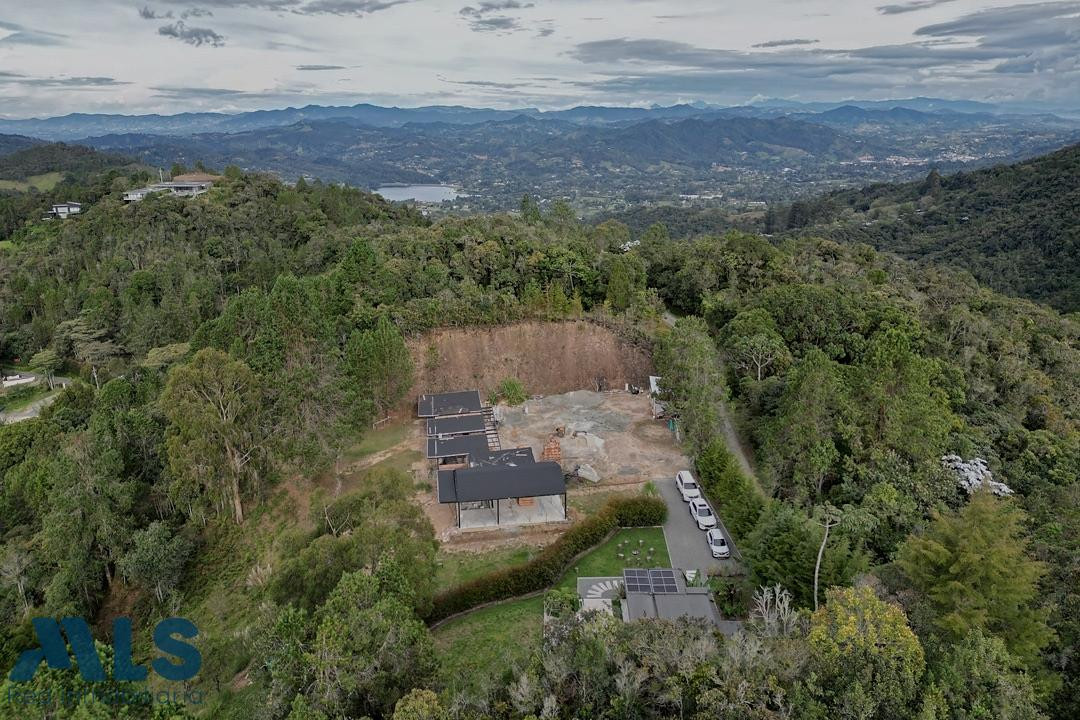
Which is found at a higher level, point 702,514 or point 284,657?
point 284,657

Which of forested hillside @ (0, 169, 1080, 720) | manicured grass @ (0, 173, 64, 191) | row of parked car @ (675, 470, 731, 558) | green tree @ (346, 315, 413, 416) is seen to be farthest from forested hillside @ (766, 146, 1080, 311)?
manicured grass @ (0, 173, 64, 191)

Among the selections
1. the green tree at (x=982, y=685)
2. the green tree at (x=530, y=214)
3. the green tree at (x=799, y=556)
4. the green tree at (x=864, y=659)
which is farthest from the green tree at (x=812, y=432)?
the green tree at (x=530, y=214)

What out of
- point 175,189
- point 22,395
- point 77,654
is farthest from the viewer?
point 175,189

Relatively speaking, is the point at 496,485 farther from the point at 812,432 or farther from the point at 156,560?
the point at 156,560

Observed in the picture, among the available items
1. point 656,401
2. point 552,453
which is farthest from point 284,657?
point 656,401

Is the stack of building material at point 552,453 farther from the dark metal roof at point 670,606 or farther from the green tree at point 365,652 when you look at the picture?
the green tree at point 365,652
